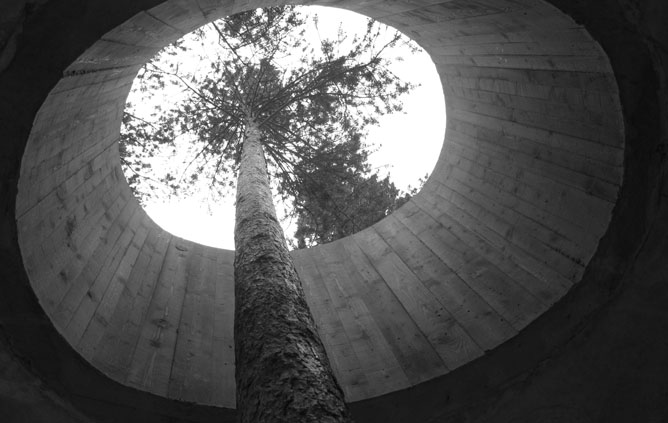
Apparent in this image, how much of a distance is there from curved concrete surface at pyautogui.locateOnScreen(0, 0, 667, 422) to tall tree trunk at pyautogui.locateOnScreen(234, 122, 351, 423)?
129cm

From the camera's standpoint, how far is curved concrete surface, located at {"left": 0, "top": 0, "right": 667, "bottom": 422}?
324cm

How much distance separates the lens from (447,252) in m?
5.52

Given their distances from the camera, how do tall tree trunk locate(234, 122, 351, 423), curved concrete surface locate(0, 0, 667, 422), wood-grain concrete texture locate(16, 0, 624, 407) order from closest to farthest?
tall tree trunk locate(234, 122, 351, 423), curved concrete surface locate(0, 0, 667, 422), wood-grain concrete texture locate(16, 0, 624, 407)

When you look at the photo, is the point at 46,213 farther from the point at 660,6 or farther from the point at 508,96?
the point at 660,6

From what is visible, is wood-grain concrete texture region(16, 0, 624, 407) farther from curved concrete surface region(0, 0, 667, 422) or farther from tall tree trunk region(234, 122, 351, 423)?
tall tree trunk region(234, 122, 351, 423)

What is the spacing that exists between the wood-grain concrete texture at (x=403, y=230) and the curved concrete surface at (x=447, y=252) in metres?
0.02

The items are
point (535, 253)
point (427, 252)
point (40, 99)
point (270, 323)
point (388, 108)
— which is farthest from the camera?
point (388, 108)

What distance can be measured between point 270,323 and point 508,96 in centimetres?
320

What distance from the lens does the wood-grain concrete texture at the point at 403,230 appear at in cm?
354

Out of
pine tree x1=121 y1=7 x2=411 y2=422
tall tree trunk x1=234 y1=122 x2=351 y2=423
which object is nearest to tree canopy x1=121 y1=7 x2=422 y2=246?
pine tree x1=121 y1=7 x2=411 y2=422

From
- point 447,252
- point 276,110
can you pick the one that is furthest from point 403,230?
point 276,110

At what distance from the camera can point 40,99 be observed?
2.84 meters

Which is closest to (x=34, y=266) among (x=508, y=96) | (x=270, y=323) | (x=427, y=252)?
(x=270, y=323)

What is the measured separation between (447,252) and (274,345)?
3167 millimetres
